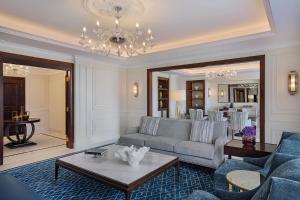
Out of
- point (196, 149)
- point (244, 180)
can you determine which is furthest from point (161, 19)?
point (244, 180)

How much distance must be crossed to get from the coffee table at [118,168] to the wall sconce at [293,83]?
108 inches

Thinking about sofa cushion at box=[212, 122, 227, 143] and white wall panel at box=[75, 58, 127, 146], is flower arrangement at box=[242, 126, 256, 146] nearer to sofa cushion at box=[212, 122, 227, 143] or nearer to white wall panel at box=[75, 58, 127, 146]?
sofa cushion at box=[212, 122, 227, 143]

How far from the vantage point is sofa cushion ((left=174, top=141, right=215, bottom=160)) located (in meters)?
3.41

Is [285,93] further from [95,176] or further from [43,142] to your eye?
[43,142]

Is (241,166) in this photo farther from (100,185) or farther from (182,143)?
(100,185)

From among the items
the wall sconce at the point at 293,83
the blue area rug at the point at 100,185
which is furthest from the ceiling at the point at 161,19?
the blue area rug at the point at 100,185

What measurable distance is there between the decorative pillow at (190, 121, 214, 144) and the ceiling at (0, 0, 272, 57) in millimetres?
1784

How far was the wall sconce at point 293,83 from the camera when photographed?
3791mm

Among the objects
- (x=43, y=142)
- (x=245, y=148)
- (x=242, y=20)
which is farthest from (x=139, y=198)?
(x=43, y=142)

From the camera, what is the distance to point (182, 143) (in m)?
3.83

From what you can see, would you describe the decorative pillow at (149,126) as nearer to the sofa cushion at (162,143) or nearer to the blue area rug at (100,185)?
the sofa cushion at (162,143)

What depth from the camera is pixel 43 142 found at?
5820mm

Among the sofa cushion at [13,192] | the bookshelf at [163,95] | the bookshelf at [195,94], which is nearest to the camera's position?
the sofa cushion at [13,192]

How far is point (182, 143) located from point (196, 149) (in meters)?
0.37
